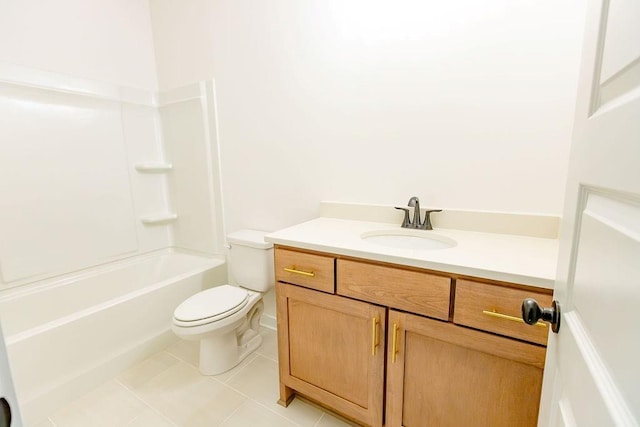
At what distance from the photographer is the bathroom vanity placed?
2.80 ft

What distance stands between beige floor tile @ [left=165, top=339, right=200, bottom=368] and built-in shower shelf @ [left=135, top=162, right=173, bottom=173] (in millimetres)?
1366

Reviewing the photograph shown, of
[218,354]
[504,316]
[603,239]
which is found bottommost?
[218,354]

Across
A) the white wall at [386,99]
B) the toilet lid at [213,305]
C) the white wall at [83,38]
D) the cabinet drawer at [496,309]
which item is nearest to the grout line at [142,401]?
the toilet lid at [213,305]

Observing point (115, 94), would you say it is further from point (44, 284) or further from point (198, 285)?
point (198, 285)

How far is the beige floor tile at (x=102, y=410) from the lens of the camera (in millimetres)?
1345

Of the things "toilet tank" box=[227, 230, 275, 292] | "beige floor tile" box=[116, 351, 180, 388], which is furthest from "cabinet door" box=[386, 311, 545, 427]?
"beige floor tile" box=[116, 351, 180, 388]

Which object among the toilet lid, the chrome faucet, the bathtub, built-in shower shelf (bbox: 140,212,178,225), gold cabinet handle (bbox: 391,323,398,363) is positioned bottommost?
the bathtub

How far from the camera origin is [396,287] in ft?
3.36

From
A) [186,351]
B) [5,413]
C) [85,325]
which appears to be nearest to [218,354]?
[186,351]

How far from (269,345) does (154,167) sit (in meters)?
1.67

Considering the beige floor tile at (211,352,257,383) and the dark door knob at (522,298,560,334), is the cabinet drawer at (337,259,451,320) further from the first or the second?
the beige floor tile at (211,352,257,383)

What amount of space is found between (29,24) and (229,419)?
99.7 inches

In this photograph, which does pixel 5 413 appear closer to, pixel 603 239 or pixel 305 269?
pixel 603 239

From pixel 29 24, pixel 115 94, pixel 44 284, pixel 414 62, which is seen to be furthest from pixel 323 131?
pixel 44 284
